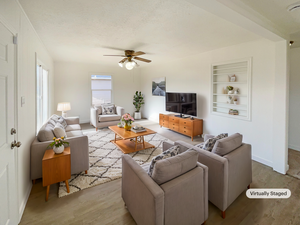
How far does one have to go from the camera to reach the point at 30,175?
2.41m

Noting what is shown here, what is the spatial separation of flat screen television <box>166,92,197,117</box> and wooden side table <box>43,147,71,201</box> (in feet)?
11.7

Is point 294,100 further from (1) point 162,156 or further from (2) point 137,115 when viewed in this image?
(2) point 137,115

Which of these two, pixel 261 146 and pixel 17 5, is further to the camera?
pixel 261 146

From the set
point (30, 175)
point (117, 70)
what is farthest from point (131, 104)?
point (30, 175)

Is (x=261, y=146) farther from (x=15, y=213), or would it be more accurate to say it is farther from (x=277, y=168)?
(x=15, y=213)

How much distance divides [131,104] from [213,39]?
512cm

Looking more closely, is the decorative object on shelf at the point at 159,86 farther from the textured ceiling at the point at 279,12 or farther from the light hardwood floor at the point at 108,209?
the light hardwood floor at the point at 108,209

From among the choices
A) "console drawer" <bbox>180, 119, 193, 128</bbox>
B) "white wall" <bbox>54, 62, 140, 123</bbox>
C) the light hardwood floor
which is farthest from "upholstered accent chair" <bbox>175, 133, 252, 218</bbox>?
"white wall" <bbox>54, 62, 140, 123</bbox>

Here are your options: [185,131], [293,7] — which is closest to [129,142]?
[185,131]

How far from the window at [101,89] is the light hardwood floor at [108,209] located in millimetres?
4828

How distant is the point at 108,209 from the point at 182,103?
3763 millimetres

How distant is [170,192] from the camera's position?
142 cm

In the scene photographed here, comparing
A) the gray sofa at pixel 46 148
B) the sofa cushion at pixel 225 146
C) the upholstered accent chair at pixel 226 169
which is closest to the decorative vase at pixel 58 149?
the gray sofa at pixel 46 148

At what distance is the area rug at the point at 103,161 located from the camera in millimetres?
2542
